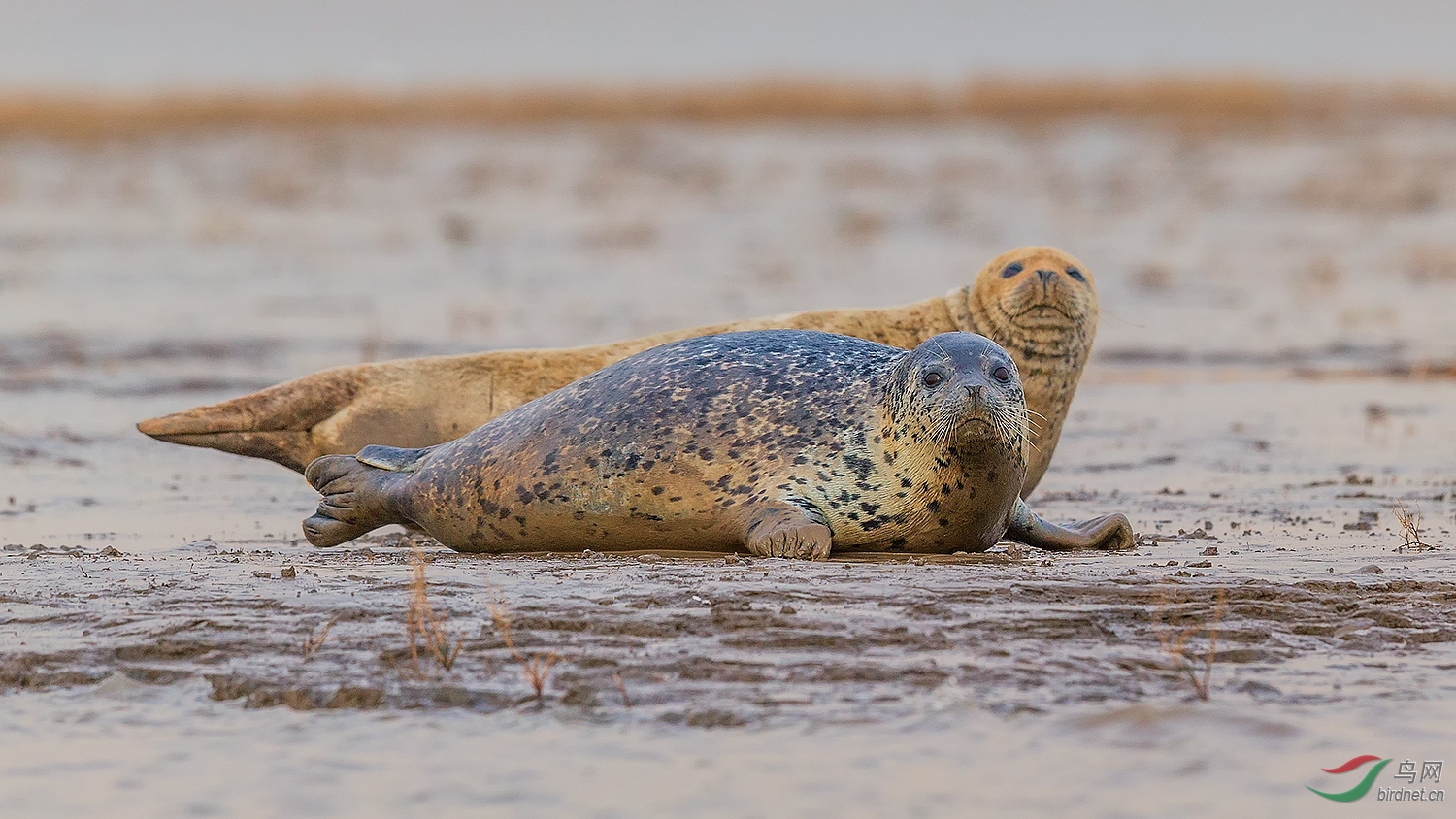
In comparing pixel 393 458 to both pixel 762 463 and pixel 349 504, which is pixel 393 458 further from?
pixel 762 463

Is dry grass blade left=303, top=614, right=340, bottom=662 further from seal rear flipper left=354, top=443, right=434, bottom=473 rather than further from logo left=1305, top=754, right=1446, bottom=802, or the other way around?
logo left=1305, top=754, right=1446, bottom=802

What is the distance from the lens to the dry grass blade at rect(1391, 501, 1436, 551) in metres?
6.42

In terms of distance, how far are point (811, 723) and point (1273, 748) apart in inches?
37.4

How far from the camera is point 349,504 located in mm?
6777

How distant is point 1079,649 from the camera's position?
4.88 m

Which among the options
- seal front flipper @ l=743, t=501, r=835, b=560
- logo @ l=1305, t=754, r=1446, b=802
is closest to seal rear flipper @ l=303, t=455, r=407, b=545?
seal front flipper @ l=743, t=501, r=835, b=560

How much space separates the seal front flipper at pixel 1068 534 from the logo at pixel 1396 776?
2.18 meters

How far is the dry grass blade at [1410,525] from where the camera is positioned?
253 inches

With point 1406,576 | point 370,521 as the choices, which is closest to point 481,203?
point 370,521

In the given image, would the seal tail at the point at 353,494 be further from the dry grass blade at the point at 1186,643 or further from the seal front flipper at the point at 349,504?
the dry grass blade at the point at 1186,643

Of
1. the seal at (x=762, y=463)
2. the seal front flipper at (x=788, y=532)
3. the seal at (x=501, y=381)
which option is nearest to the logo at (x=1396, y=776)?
the seal at (x=762, y=463)

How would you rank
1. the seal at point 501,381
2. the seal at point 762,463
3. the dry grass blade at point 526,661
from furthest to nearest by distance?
the seal at point 501,381
the seal at point 762,463
the dry grass blade at point 526,661

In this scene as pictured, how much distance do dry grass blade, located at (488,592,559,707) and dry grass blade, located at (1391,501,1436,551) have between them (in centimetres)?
291

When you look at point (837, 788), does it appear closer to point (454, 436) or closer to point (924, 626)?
point (924, 626)
